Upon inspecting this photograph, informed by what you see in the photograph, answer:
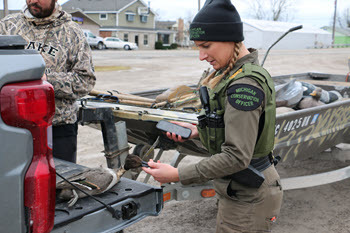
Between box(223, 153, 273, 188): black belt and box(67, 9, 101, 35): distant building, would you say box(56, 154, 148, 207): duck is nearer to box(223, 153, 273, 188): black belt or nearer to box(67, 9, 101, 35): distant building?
box(223, 153, 273, 188): black belt

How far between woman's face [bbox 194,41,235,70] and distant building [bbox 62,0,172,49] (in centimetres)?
5392

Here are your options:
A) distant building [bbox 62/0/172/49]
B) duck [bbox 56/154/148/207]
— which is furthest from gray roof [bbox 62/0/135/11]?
duck [bbox 56/154/148/207]

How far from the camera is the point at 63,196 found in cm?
213

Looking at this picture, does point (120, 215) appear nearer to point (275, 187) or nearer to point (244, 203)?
point (244, 203)

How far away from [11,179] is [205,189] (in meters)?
2.05

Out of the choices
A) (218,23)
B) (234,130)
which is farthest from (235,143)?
(218,23)

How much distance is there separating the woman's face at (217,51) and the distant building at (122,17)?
53.9 m

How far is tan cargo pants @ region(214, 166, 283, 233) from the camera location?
207 cm

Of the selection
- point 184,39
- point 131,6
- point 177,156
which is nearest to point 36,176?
point 177,156

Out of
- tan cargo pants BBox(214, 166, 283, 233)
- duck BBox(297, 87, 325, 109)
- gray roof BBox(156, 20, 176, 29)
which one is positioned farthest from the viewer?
gray roof BBox(156, 20, 176, 29)

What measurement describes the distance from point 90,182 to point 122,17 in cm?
5498

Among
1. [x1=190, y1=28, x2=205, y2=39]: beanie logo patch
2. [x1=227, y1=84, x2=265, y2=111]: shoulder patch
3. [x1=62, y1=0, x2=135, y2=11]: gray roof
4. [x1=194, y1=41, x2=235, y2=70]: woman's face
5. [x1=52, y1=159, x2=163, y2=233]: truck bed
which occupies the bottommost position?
[x1=52, y1=159, x2=163, y2=233]: truck bed

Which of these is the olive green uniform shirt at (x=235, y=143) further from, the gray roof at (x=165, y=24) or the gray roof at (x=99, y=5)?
the gray roof at (x=165, y=24)

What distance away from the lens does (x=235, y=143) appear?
1804 mm
